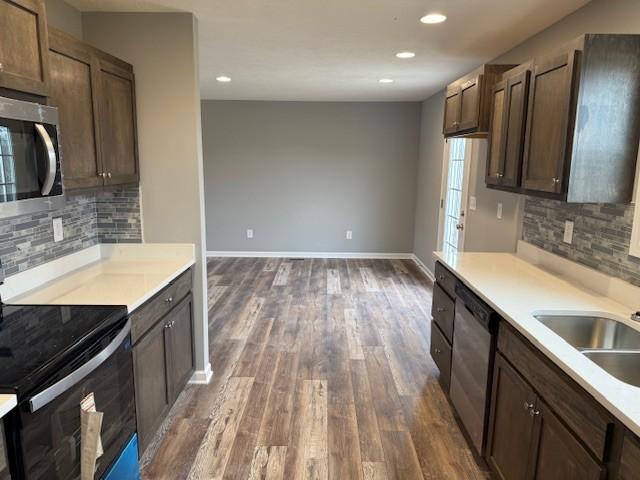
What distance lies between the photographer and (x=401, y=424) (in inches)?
102

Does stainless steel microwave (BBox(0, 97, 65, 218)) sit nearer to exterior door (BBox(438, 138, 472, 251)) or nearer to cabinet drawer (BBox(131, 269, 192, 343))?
cabinet drawer (BBox(131, 269, 192, 343))

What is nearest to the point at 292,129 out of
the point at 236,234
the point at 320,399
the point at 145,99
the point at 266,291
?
the point at 236,234

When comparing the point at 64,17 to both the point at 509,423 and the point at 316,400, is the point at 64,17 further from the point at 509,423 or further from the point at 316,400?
the point at 509,423

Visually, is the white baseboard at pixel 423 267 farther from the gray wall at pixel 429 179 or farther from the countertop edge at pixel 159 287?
the countertop edge at pixel 159 287

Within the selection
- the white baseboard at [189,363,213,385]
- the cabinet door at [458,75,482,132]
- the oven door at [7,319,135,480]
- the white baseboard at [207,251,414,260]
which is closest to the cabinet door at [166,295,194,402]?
the white baseboard at [189,363,213,385]

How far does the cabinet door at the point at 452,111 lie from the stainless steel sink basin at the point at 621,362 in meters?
2.05

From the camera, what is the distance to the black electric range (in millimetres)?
1251

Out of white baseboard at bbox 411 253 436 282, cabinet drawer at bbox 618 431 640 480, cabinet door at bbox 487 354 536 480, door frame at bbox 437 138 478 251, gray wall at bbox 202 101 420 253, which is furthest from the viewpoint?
gray wall at bbox 202 101 420 253

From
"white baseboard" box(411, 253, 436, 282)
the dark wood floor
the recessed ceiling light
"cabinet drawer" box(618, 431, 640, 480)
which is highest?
the recessed ceiling light

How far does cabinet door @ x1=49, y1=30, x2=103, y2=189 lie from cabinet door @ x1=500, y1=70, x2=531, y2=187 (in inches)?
90.2

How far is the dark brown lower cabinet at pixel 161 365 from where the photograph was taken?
2113 mm

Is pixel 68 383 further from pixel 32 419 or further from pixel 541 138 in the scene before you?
pixel 541 138

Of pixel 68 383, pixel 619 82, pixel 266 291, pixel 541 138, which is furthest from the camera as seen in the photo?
pixel 266 291

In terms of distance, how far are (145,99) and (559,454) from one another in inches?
110
